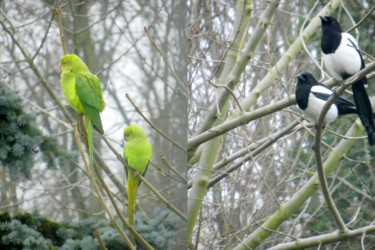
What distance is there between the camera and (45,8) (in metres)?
3.12

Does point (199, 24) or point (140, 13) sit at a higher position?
point (199, 24)

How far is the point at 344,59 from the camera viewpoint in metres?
3.22

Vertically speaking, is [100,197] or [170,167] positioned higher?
[170,167]

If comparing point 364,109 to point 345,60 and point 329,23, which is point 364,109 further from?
point 329,23

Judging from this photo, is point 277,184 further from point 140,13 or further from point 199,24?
point 140,13

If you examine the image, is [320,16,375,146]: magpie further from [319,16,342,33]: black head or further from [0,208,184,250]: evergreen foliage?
[0,208,184,250]: evergreen foliage

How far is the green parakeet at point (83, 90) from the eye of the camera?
2928 millimetres

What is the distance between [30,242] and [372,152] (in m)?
2.76

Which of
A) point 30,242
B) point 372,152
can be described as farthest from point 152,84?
point 372,152

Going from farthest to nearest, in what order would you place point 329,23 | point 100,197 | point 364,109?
point 329,23 < point 364,109 < point 100,197

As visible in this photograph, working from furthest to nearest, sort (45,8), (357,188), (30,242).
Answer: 1. (357,188)
2. (45,8)
3. (30,242)

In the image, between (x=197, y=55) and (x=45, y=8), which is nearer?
(x=45, y=8)

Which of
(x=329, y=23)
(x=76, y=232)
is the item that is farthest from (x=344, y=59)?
(x=76, y=232)

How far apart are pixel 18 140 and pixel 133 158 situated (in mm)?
384
